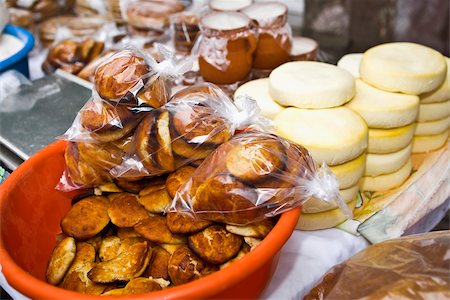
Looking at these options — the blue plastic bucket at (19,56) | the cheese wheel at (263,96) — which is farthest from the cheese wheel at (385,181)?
the blue plastic bucket at (19,56)

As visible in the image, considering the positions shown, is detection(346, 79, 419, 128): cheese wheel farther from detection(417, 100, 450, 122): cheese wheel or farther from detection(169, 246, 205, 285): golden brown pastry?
detection(169, 246, 205, 285): golden brown pastry

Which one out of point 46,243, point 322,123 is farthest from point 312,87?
point 46,243

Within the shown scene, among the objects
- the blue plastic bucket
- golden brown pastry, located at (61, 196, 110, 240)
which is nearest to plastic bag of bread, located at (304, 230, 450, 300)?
golden brown pastry, located at (61, 196, 110, 240)

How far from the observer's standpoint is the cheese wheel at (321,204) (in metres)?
0.84

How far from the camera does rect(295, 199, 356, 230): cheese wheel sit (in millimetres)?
881

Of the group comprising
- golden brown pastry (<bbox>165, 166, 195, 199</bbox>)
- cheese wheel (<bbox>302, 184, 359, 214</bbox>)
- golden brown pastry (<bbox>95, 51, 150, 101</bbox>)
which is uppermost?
golden brown pastry (<bbox>95, 51, 150, 101</bbox>)

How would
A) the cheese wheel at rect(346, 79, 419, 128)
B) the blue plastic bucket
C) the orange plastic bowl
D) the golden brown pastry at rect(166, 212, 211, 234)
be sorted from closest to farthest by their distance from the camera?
the orange plastic bowl, the golden brown pastry at rect(166, 212, 211, 234), the cheese wheel at rect(346, 79, 419, 128), the blue plastic bucket

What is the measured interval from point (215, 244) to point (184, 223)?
57mm

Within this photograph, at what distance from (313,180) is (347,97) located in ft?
0.97

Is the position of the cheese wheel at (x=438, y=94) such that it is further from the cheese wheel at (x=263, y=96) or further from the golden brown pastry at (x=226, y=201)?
the golden brown pastry at (x=226, y=201)

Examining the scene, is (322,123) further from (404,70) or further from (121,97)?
(121,97)

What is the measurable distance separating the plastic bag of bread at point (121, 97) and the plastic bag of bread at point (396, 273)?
0.36 metres

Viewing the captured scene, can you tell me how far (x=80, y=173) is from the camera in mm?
785

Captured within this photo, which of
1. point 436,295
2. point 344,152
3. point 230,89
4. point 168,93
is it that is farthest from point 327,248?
point 230,89
